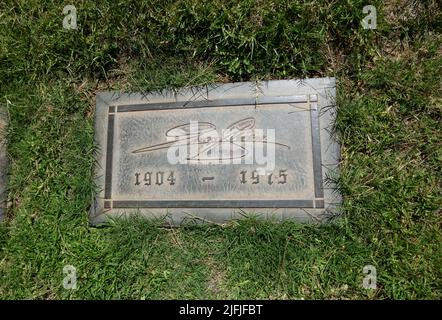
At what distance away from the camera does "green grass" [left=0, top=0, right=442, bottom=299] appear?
83.7 inches

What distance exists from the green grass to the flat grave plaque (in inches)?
3.3

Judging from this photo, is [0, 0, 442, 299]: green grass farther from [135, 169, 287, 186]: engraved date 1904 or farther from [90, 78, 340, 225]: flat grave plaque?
[135, 169, 287, 186]: engraved date 1904

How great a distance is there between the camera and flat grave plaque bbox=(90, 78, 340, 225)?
7.20 ft

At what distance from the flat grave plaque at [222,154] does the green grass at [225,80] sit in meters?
0.08

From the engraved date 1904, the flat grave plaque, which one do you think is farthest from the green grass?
the engraved date 1904

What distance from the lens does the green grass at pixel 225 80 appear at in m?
2.12

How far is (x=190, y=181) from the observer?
2270 mm

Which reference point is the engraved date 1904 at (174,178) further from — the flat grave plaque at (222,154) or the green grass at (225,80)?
the green grass at (225,80)

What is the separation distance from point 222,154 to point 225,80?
19.2 inches

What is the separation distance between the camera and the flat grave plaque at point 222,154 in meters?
2.19

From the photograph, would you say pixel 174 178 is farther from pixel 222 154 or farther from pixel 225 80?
pixel 225 80

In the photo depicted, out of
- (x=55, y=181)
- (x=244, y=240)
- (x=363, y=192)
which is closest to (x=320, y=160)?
(x=363, y=192)

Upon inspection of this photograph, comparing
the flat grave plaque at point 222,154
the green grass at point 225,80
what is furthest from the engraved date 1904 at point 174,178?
the green grass at point 225,80
